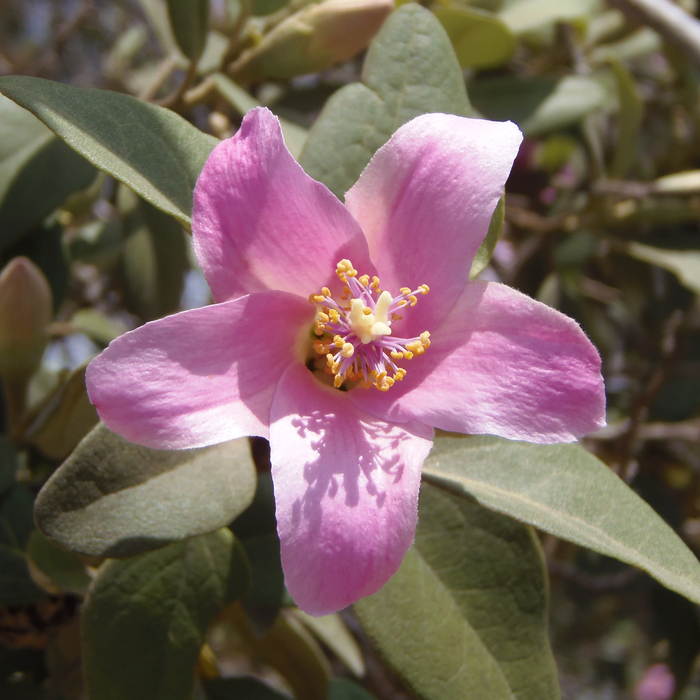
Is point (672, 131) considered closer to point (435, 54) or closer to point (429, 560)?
point (435, 54)

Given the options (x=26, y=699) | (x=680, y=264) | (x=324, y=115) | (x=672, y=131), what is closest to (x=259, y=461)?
(x=324, y=115)

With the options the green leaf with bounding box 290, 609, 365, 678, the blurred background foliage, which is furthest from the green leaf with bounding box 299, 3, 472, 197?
the green leaf with bounding box 290, 609, 365, 678

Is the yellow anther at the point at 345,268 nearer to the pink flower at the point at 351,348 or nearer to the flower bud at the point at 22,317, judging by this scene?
the pink flower at the point at 351,348

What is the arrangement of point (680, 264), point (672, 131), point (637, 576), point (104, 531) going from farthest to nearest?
point (672, 131) < point (637, 576) < point (680, 264) < point (104, 531)

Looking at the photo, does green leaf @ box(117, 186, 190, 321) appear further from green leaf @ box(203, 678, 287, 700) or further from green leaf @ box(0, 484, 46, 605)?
green leaf @ box(203, 678, 287, 700)

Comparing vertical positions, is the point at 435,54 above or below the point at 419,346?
above

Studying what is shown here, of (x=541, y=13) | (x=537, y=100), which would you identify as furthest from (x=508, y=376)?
(x=541, y=13)
